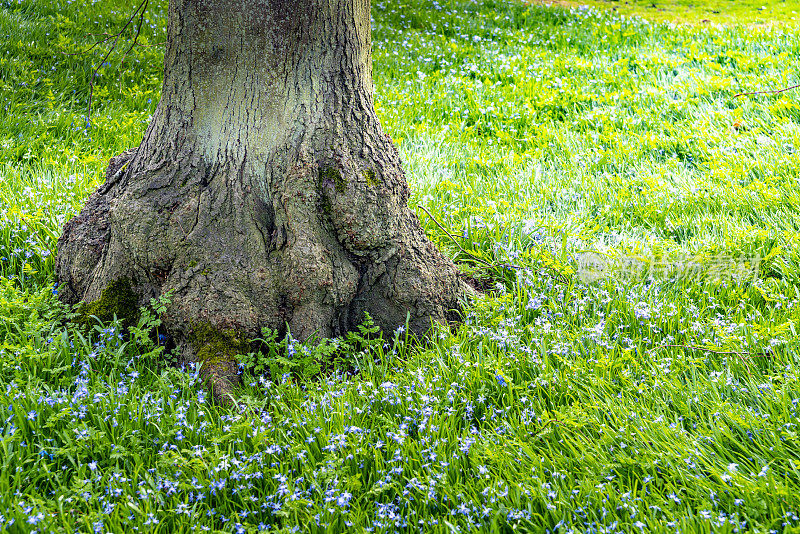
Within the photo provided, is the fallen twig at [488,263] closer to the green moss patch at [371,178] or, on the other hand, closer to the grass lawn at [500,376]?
the grass lawn at [500,376]

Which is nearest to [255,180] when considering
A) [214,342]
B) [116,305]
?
[214,342]

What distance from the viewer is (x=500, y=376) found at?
9.01ft

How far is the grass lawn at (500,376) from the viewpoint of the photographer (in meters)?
2.18

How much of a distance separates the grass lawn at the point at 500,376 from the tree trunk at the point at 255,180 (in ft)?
0.93

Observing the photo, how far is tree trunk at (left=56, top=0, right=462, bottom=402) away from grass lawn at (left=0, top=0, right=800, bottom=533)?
28 cm

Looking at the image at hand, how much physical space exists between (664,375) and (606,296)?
0.73m

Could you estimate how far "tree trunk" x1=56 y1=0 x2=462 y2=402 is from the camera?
281 cm

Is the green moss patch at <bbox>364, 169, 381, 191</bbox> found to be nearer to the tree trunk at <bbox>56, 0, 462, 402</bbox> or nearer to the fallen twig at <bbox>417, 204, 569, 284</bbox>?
the tree trunk at <bbox>56, 0, 462, 402</bbox>

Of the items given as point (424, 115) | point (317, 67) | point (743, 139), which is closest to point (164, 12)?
point (424, 115)

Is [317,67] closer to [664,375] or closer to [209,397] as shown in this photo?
[209,397]

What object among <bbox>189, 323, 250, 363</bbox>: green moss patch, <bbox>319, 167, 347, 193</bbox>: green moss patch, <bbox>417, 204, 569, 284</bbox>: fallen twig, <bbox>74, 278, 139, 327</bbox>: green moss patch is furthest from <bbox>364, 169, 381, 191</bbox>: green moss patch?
<bbox>74, 278, 139, 327</bbox>: green moss patch

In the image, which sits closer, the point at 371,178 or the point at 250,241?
the point at 250,241

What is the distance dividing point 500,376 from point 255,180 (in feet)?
4.80

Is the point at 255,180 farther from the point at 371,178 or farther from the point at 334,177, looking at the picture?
the point at 371,178
